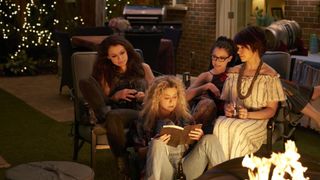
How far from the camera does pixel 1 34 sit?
11.4m

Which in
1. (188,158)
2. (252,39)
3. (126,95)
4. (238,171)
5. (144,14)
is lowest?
(188,158)

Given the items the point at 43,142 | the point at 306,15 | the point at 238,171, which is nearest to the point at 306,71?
the point at 306,15

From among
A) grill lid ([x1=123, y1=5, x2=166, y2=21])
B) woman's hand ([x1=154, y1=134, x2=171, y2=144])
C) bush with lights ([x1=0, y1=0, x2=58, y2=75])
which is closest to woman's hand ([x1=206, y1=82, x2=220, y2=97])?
woman's hand ([x1=154, y1=134, x2=171, y2=144])

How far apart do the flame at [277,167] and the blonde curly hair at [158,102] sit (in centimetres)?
116

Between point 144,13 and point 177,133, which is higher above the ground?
point 144,13

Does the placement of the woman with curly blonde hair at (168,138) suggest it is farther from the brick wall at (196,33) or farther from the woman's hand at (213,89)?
the brick wall at (196,33)

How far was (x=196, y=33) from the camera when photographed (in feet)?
34.8

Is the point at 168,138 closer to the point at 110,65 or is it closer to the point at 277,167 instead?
the point at 277,167

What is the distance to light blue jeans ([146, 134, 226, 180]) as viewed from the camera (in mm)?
3736

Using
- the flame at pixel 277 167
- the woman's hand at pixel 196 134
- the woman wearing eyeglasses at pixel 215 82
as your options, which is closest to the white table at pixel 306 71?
the woman wearing eyeglasses at pixel 215 82

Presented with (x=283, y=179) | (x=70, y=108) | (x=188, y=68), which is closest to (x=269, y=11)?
(x=188, y=68)

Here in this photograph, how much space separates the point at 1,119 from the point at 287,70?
11.6 feet

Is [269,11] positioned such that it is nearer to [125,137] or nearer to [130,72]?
[130,72]

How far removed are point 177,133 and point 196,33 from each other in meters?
6.98
